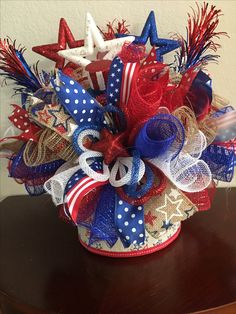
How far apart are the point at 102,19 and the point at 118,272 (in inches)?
17.7

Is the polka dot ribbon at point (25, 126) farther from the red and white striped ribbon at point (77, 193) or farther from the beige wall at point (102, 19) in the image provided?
the beige wall at point (102, 19)

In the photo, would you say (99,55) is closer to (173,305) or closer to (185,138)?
(185,138)

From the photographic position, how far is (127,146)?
514mm

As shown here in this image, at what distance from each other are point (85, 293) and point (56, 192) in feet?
0.42

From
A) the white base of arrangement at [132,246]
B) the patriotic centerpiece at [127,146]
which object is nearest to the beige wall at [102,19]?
the patriotic centerpiece at [127,146]

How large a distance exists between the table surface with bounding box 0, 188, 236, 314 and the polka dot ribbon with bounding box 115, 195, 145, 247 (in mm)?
62

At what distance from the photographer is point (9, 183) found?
0.87m

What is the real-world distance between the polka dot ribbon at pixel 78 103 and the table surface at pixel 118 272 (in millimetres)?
198

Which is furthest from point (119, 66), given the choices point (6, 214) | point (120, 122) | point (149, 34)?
point (6, 214)

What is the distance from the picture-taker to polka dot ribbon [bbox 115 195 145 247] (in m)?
0.49

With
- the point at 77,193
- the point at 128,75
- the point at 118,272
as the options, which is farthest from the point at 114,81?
the point at 118,272

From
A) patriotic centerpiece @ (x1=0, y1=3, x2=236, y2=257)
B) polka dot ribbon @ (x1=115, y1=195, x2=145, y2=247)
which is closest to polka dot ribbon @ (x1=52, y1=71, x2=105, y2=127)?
patriotic centerpiece @ (x1=0, y1=3, x2=236, y2=257)

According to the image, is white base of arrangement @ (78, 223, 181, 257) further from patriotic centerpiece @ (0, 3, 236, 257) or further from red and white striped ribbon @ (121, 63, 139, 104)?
red and white striped ribbon @ (121, 63, 139, 104)

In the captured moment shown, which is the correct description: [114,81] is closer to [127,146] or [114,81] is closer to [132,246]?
[127,146]
